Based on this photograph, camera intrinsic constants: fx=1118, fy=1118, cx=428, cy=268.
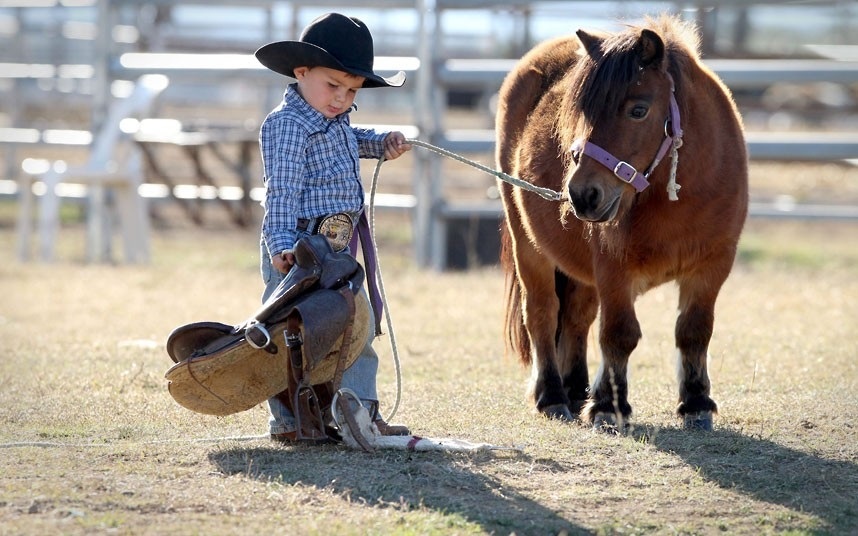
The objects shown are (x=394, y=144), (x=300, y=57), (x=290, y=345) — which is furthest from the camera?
(x=394, y=144)

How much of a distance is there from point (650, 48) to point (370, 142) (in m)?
1.12

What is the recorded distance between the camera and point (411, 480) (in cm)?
365

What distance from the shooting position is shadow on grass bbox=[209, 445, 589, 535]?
3.32 m

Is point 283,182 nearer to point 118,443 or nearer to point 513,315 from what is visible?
point 118,443

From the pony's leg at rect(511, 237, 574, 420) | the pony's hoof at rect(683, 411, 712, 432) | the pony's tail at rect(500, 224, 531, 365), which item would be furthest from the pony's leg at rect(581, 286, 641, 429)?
the pony's tail at rect(500, 224, 531, 365)

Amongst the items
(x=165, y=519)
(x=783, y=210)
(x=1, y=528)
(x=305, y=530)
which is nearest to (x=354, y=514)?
(x=305, y=530)

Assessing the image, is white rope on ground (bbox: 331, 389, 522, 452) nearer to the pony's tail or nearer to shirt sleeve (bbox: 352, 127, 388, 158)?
shirt sleeve (bbox: 352, 127, 388, 158)

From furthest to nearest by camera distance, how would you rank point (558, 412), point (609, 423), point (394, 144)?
point (558, 412) → point (609, 423) → point (394, 144)

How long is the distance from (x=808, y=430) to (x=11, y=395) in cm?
341

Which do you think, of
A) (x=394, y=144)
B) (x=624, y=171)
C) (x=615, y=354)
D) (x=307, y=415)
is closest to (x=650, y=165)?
(x=624, y=171)

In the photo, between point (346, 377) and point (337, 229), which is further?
point (346, 377)

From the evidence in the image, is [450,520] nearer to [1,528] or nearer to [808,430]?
[1,528]

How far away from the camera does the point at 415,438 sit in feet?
13.1

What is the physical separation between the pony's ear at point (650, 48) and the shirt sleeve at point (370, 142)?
102 centimetres
